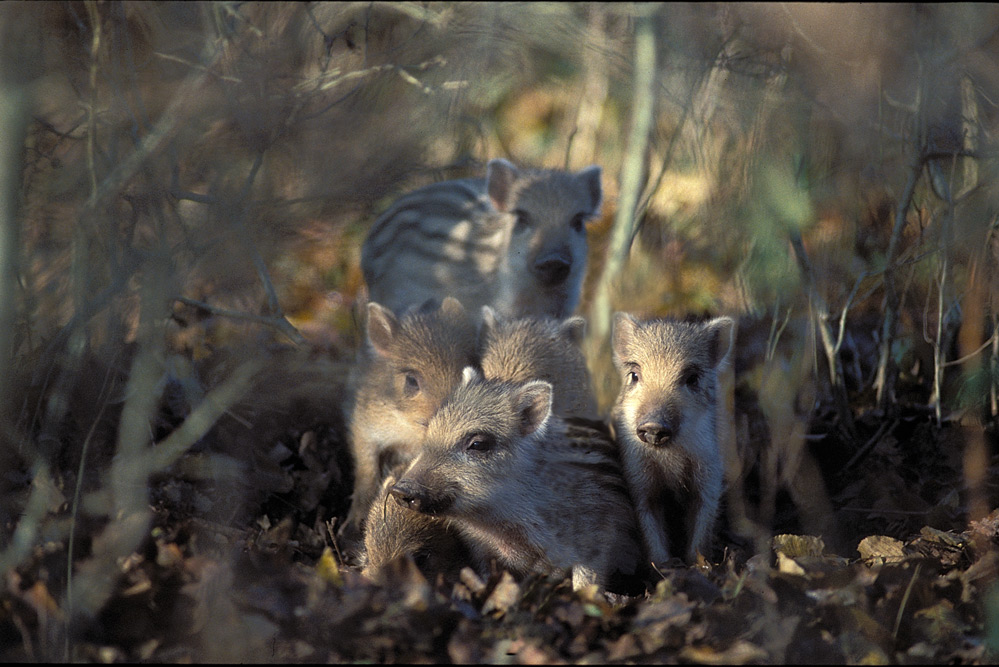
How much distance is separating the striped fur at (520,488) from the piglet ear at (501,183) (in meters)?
2.64

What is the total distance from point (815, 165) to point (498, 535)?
3.08m

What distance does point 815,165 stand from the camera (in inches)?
209

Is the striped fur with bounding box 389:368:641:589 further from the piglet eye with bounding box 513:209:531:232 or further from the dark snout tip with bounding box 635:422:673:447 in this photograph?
the piglet eye with bounding box 513:209:531:232

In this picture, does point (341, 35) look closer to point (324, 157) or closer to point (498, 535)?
point (324, 157)

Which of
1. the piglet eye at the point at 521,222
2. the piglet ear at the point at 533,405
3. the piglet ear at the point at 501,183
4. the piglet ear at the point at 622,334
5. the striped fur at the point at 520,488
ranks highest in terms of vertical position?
the piglet ear at the point at 501,183

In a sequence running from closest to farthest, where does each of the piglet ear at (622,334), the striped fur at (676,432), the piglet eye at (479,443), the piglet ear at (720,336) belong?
the piglet eye at (479,443)
the striped fur at (676,432)
the piglet ear at (720,336)
the piglet ear at (622,334)

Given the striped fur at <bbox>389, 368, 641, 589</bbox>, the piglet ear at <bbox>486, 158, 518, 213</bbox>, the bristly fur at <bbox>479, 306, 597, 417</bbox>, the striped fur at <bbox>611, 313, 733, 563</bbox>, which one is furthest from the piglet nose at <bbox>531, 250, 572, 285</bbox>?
the striped fur at <bbox>389, 368, 641, 589</bbox>

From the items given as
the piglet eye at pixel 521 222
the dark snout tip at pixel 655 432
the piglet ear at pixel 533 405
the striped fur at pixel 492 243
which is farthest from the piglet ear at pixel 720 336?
the piglet eye at pixel 521 222

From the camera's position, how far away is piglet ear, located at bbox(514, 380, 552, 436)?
4.20 m

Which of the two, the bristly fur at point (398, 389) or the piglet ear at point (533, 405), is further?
the bristly fur at point (398, 389)

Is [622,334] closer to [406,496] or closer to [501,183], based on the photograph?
[406,496]

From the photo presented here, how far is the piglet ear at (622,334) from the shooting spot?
15.5ft

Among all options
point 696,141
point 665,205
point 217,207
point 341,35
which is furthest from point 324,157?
point 665,205

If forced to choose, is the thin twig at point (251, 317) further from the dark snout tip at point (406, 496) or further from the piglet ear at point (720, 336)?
the piglet ear at point (720, 336)
